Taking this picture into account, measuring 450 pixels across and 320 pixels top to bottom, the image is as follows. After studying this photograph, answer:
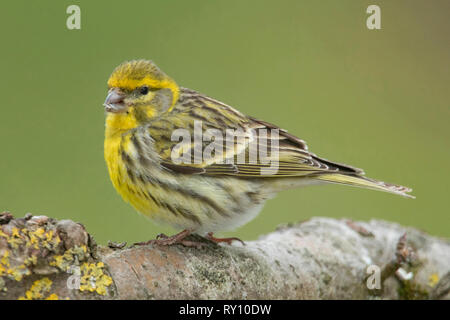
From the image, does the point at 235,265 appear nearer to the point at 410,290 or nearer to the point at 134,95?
the point at 134,95

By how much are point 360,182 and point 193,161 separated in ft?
4.21

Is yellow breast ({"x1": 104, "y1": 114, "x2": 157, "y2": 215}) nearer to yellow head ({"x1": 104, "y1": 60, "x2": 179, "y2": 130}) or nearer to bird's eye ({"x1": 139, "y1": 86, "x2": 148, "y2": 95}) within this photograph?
yellow head ({"x1": 104, "y1": 60, "x2": 179, "y2": 130})

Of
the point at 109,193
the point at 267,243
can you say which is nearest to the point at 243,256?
the point at 267,243

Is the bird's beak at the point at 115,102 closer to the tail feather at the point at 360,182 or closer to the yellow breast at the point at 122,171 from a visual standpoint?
the yellow breast at the point at 122,171

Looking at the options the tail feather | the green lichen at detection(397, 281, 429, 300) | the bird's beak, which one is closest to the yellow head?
the bird's beak

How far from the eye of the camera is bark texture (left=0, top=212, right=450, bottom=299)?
106 inches

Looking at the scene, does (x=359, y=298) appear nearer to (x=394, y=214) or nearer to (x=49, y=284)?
(x=49, y=284)

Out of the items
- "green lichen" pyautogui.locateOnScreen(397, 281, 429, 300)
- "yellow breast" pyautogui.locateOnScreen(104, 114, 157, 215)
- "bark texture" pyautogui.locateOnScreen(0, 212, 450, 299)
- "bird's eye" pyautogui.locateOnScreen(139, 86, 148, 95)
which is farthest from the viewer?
"green lichen" pyautogui.locateOnScreen(397, 281, 429, 300)

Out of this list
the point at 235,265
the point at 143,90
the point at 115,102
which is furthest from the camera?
the point at 143,90

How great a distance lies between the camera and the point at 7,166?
22.7 feet

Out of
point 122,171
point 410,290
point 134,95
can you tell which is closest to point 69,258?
point 122,171

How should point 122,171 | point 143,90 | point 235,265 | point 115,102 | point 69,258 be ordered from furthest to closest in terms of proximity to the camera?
point 143,90
point 115,102
point 122,171
point 235,265
point 69,258

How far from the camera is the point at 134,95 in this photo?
4582 millimetres

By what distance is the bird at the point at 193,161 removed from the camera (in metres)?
4.23
